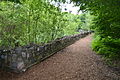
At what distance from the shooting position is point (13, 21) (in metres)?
5.62

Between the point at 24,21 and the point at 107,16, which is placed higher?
the point at 107,16

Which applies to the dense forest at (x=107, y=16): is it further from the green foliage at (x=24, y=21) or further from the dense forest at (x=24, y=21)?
the green foliage at (x=24, y=21)

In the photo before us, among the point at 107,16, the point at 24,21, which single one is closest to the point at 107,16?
the point at 107,16

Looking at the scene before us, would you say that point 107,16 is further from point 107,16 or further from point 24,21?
point 24,21

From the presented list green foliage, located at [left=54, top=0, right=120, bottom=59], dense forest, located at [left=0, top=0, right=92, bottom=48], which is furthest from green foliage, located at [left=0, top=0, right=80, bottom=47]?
green foliage, located at [left=54, top=0, right=120, bottom=59]

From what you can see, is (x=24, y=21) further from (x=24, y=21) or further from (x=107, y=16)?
(x=107, y=16)

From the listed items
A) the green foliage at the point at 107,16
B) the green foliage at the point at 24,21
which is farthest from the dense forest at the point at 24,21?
the green foliage at the point at 107,16

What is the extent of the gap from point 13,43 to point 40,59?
154 centimetres

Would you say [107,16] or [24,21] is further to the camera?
[24,21]

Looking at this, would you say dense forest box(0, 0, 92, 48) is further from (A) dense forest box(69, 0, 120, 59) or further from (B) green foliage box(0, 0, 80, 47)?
(A) dense forest box(69, 0, 120, 59)

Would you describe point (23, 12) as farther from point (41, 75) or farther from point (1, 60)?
point (41, 75)

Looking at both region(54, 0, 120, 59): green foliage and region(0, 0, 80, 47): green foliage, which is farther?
region(0, 0, 80, 47): green foliage

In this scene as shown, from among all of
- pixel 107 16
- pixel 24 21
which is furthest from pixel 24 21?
pixel 107 16

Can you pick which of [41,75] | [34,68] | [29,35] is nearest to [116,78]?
[41,75]
